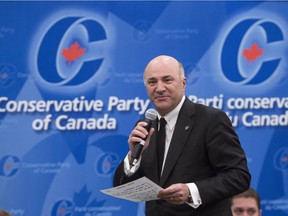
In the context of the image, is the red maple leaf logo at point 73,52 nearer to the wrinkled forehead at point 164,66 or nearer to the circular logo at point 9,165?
the circular logo at point 9,165

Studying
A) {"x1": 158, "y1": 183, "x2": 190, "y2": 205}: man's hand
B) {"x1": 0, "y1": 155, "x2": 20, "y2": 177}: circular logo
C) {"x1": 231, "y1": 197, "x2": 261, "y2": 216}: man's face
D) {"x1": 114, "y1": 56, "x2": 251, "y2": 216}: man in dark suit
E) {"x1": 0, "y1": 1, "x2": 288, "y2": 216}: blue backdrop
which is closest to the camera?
{"x1": 158, "y1": 183, "x2": 190, "y2": 205}: man's hand

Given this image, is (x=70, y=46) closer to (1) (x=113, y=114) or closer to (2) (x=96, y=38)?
(2) (x=96, y=38)

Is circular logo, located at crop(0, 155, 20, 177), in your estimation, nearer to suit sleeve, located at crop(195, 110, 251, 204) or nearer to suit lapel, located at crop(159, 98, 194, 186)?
suit lapel, located at crop(159, 98, 194, 186)

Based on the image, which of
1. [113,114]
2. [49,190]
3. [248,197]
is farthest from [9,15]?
[248,197]

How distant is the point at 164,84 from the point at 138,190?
1.67 feet

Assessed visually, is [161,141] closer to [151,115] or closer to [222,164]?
[151,115]

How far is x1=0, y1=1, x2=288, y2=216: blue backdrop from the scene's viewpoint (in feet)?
14.2

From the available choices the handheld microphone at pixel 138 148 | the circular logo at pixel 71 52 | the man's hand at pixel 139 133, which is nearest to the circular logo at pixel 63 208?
the circular logo at pixel 71 52

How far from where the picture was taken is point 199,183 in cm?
231

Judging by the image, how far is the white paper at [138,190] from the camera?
7.27 ft

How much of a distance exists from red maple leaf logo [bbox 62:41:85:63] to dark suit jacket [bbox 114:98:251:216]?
213 centimetres

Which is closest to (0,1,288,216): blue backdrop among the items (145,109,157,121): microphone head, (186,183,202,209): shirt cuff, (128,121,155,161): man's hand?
(145,109,157,121): microphone head

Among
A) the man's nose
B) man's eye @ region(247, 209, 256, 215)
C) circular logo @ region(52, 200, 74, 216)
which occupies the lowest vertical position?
man's eye @ region(247, 209, 256, 215)

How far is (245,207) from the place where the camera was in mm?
3438
